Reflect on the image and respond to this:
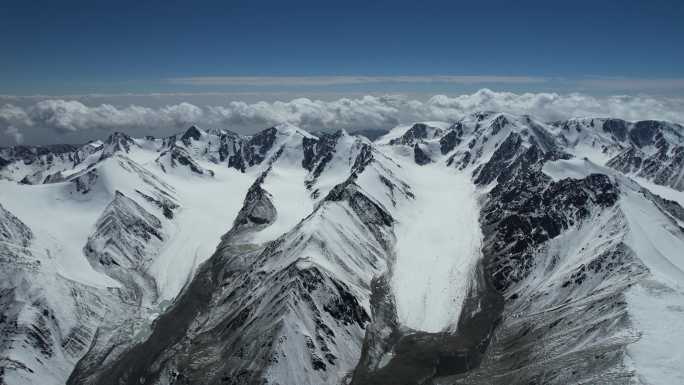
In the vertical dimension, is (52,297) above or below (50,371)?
above

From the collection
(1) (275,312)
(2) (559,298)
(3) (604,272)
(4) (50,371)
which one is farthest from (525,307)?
(4) (50,371)

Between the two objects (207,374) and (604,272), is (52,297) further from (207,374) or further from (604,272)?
(604,272)

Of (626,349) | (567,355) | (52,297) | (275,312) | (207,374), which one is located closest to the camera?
(626,349)

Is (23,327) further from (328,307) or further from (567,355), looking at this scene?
(567,355)

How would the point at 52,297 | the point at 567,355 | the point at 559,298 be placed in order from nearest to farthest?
the point at 567,355 < the point at 559,298 < the point at 52,297

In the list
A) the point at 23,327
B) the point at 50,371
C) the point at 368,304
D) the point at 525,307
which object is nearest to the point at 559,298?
the point at 525,307

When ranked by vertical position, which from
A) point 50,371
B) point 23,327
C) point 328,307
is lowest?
point 50,371

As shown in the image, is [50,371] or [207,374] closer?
[207,374]

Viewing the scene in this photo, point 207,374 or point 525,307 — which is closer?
point 207,374

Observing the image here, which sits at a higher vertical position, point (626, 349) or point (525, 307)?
point (626, 349)
